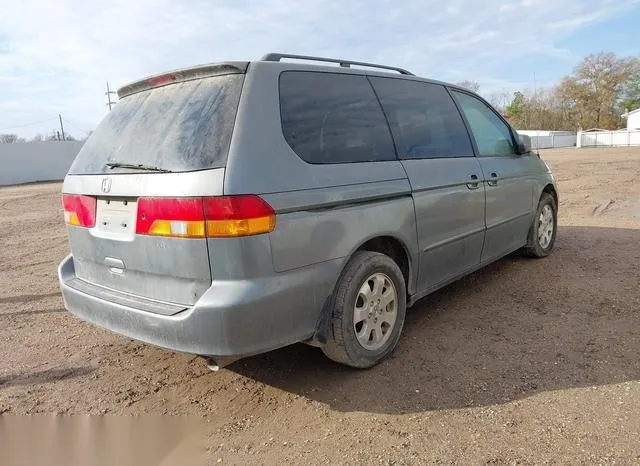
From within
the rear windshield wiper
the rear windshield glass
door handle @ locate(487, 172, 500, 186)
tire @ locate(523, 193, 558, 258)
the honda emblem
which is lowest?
tire @ locate(523, 193, 558, 258)

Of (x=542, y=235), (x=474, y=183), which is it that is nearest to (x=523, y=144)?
(x=542, y=235)

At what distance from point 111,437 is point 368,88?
2.65 m

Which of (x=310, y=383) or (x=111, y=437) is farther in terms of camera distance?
(x=310, y=383)

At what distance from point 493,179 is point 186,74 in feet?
9.06


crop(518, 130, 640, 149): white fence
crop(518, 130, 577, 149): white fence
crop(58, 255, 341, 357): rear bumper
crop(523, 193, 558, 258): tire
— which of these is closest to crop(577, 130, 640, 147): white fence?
crop(518, 130, 640, 149): white fence

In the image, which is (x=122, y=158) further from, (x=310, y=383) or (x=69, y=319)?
(x=69, y=319)

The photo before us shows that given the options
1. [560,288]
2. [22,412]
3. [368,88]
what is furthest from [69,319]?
[560,288]

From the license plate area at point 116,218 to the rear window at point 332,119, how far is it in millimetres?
941

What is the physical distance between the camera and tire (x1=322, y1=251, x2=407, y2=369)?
2.90 metres

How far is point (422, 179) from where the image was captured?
11.5 feet

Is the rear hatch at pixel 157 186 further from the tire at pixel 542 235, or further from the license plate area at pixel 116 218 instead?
the tire at pixel 542 235

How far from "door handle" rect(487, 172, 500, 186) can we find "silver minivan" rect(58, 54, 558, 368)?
647mm

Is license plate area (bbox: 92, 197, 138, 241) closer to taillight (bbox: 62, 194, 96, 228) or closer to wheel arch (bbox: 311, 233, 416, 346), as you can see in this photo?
taillight (bbox: 62, 194, 96, 228)

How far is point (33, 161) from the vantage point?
Answer: 35.6 metres
